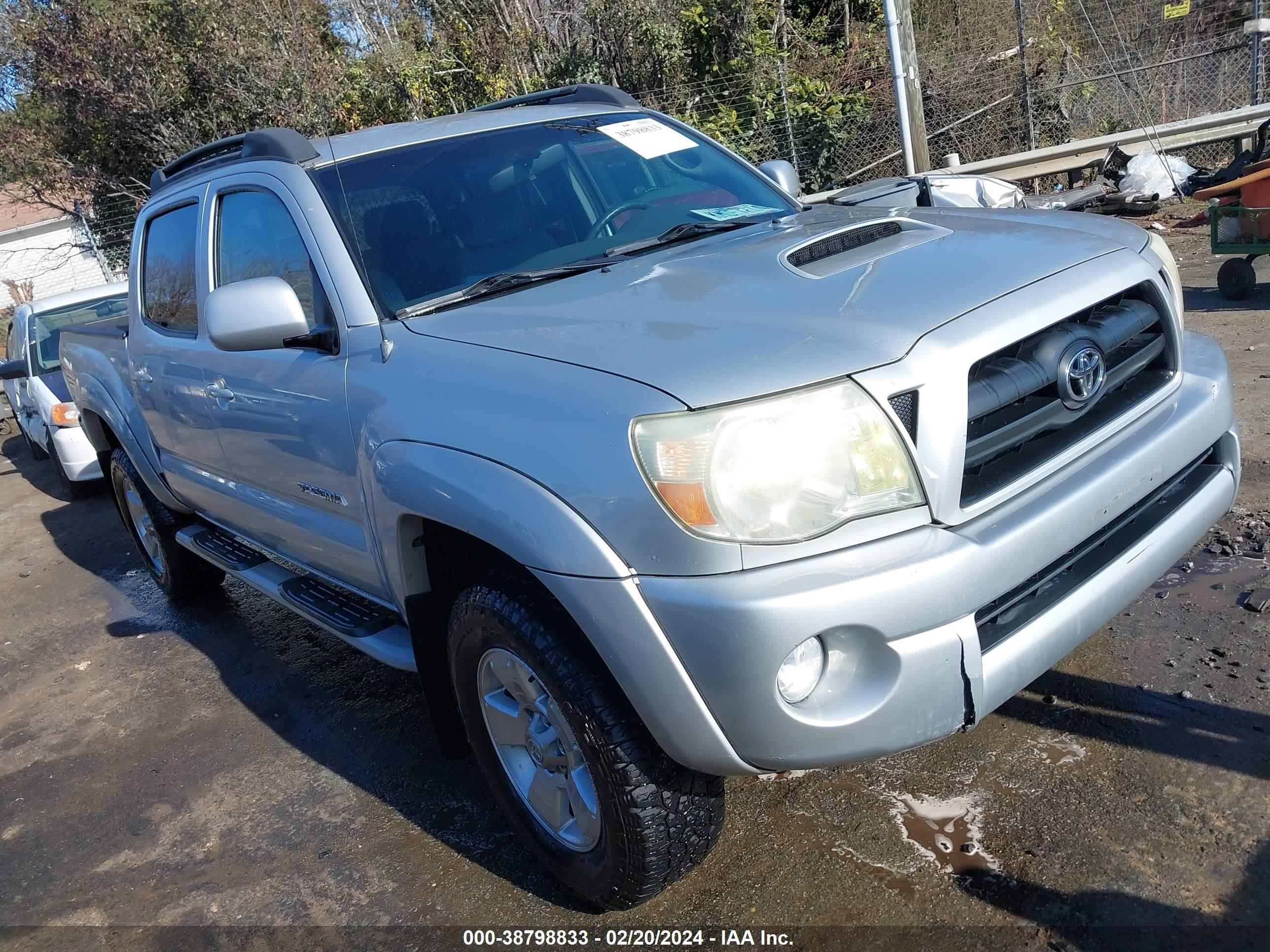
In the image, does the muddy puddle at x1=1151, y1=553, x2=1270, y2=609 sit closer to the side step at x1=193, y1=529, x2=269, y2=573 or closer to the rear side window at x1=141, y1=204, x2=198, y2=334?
the side step at x1=193, y1=529, x2=269, y2=573

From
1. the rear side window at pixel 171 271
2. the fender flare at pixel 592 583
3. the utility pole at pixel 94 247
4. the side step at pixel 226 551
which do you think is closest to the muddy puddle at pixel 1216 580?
the fender flare at pixel 592 583

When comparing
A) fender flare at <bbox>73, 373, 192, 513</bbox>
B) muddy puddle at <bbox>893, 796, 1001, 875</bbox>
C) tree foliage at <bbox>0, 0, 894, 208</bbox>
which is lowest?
muddy puddle at <bbox>893, 796, 1001, 875</bbox>

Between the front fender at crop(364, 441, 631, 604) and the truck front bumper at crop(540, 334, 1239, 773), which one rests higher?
the front fender at crop(364, 441, 631, 604)

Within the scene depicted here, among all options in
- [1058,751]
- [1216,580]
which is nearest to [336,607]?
[1058,751]

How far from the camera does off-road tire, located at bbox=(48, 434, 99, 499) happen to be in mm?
8656

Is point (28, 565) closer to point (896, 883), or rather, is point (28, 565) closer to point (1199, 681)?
point (896, 883)

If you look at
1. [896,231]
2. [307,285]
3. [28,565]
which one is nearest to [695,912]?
[896,231]

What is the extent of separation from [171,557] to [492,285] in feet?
10.8

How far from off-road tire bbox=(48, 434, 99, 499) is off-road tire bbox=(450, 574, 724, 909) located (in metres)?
7.37

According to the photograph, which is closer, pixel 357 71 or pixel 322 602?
pixel 322 602

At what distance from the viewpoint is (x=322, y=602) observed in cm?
359

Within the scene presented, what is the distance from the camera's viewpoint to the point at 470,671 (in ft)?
8.88

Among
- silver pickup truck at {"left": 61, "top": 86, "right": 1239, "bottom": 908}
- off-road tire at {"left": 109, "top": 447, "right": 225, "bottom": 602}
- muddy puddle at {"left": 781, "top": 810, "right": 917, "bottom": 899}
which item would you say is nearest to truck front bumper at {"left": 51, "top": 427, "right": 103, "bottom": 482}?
off-road tire at {"left": 109, "top": 447, "right": 225, "bottom": 602}

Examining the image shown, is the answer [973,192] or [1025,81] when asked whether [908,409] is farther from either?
[1025,81]
